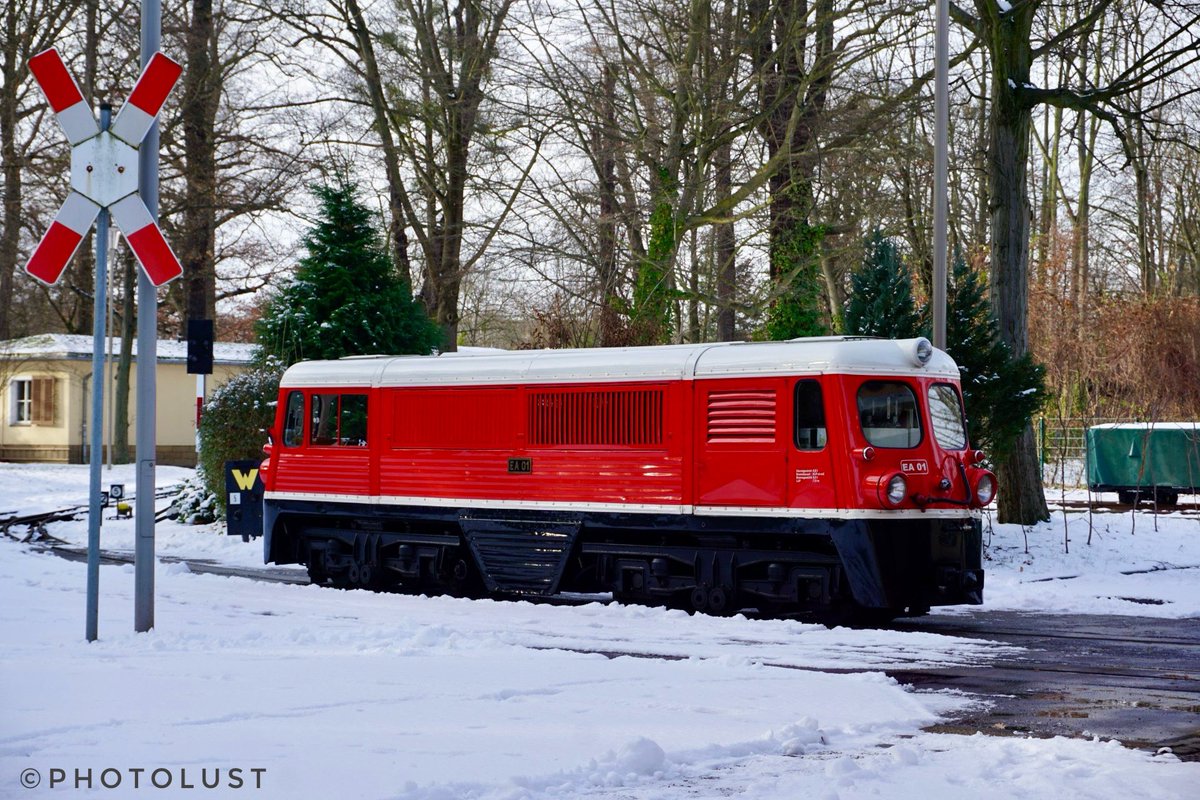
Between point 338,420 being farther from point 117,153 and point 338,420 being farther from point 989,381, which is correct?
point 989,381

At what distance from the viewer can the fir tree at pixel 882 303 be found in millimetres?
20000

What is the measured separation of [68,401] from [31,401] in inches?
89.5

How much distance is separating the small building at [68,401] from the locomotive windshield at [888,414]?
37.9 meters

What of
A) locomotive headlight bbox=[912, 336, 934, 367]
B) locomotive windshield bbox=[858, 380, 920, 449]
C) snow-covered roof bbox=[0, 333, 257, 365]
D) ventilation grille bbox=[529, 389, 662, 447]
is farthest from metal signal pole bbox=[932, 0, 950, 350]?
snow-covered roof bbox=[0, 333, 257, 365]

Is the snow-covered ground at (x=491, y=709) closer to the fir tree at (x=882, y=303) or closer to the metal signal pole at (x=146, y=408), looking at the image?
the metal signal pole at (x=146, y=408)

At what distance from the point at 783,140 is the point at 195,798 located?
23.4 metres

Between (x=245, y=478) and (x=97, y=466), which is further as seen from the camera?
(x=245, y=478)

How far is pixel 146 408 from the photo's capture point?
38.2 feet

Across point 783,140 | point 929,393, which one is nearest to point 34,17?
point 783,140

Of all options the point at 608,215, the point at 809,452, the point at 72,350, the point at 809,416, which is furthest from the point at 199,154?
the point at 809,452

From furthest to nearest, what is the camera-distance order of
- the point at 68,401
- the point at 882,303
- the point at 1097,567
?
the point at 68,401
the point at 882,303
the point at 1097,567

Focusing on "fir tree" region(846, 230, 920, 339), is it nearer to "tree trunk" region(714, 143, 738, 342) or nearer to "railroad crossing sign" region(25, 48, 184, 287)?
"tree trunk" region(714, 143, 738, 342)

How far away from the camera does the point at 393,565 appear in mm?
17656

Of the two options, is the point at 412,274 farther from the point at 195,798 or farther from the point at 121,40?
the point at 195,798
